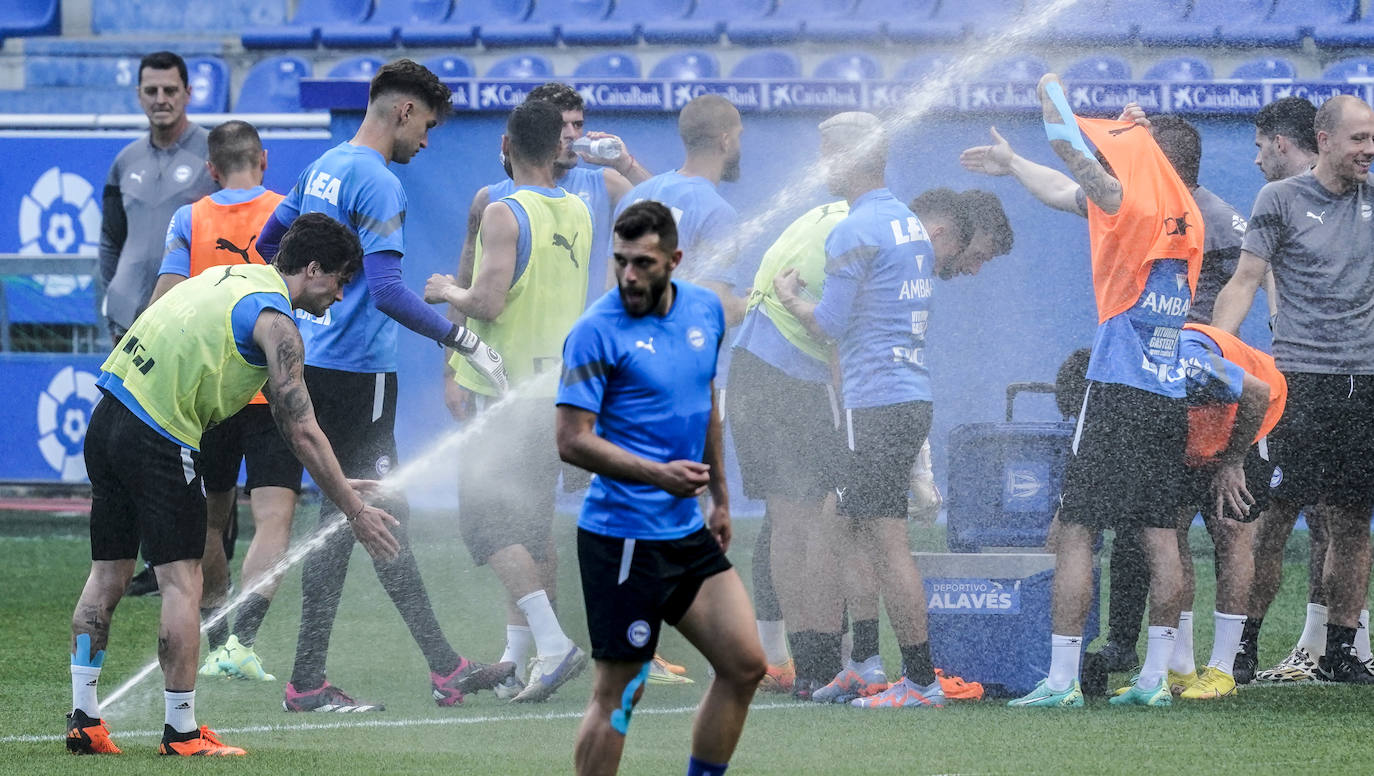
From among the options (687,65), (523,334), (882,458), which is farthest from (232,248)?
(687,65)

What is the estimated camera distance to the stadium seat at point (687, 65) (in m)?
15.2

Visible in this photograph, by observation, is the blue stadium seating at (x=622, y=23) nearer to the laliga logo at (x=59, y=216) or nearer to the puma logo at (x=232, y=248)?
the laliga logo at (x=59, y=216)

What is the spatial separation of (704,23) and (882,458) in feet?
34.0

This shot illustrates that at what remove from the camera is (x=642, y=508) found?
3998 millimetres

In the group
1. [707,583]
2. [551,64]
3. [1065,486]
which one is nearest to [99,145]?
[551,64]

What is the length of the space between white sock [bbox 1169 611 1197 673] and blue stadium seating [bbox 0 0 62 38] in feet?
48.1

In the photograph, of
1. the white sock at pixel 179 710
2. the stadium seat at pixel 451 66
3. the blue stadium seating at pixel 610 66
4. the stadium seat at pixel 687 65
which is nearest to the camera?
the white sock at pixel 179 710

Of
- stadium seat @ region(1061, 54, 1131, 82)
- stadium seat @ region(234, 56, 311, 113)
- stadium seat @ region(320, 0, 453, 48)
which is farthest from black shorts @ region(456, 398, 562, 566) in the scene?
stadium seat @ region(320, 0, 453, 48)

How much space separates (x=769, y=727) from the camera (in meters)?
5.50

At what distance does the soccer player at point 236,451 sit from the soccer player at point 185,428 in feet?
3.00

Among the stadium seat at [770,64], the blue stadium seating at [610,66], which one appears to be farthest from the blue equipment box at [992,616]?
the blue stadium seating at [610,66]

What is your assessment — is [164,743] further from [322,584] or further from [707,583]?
[707,583]

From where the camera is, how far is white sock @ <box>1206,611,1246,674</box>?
616 cm

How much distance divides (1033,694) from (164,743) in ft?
9.37
